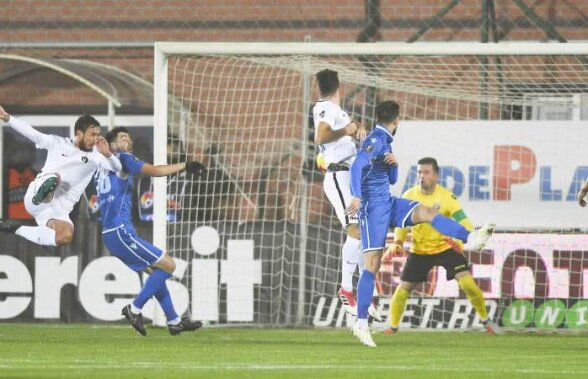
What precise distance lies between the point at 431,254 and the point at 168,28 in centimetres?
589

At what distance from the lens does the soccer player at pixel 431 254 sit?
14258 mm

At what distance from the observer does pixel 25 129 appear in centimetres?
1291

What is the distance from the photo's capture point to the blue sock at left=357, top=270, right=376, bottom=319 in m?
11.7

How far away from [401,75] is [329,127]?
14.1 ft

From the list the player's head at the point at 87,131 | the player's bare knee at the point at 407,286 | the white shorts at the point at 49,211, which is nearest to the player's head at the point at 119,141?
the player's head at the point at 87,131

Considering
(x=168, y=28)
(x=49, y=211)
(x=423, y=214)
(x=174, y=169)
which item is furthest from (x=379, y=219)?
(x=168, y=28)

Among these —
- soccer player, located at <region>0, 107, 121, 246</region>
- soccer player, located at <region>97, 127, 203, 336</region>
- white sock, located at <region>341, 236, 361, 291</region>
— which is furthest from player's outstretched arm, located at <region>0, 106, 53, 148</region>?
white sock, located at <region>341, 236, 361, 291</region>

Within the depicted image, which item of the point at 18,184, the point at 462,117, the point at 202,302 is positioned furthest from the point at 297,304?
the point at 18,184

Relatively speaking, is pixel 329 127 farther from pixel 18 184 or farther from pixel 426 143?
pixel 18 184

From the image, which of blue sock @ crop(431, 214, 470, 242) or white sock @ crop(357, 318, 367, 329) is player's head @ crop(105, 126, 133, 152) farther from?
blue sock @ crop(431, 214, 470, 242)

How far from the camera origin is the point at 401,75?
1630 cm

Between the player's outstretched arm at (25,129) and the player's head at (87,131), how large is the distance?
27cm

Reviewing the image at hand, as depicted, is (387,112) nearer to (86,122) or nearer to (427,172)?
(427,172)

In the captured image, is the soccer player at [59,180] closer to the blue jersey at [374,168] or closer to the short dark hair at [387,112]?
the blue jersey at [374,168]
